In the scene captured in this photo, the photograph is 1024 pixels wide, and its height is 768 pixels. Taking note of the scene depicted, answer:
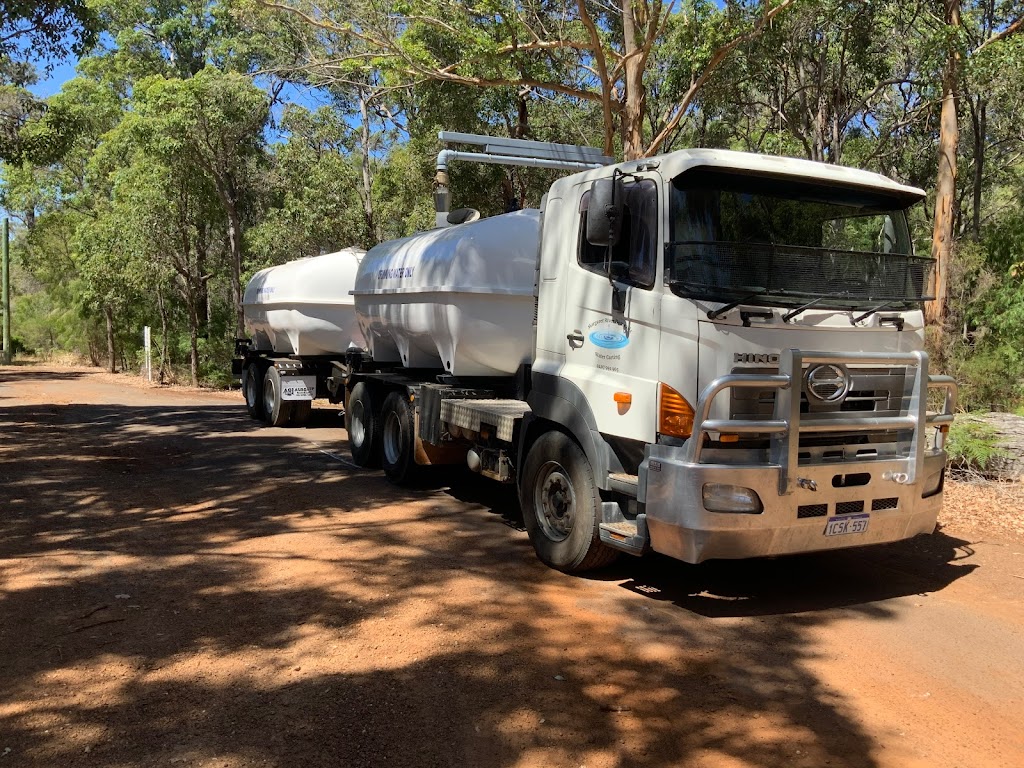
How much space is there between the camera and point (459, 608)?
5.69 metres

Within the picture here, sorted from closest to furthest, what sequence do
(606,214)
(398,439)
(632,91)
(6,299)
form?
1. (606,214)
2. (398,439)
3. (632,91)
4. (6,299)

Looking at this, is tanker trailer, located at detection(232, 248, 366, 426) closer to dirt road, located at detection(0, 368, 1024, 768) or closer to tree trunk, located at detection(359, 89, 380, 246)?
dirt road, located at detection(0, 368, 1024, 768)

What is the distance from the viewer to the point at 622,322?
5.79 meters

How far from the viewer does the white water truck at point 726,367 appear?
520cm

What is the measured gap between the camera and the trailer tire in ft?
49.9

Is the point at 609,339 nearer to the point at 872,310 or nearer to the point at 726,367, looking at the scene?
the point at 726,367

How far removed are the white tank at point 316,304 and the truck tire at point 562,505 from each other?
270 inches

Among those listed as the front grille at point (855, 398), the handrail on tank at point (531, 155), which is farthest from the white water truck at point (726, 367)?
the handrail on tank at point (531, 155)

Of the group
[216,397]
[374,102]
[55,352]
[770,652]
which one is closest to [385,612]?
[770,652]

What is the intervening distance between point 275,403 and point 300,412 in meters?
0.47

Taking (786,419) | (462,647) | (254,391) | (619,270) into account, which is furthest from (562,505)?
(254,391)

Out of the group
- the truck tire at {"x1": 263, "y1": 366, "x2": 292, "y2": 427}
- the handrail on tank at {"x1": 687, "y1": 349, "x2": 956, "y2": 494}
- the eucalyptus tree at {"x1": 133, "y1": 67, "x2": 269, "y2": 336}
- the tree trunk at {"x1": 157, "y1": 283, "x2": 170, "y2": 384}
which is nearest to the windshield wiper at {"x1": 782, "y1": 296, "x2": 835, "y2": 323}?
the handrail on tank at {"x1": 687, "y1": 349, "x2": 956, "y2": 494}

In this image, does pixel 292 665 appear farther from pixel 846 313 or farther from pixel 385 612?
pixel 846 313

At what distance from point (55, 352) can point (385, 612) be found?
5072 centimetres
